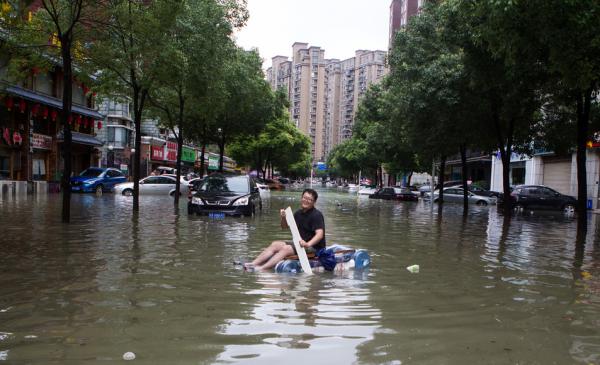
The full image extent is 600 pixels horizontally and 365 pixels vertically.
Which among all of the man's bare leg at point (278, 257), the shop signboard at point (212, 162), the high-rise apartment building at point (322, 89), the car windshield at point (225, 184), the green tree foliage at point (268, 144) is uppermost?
the high-rise apartment building at point (322, 89)

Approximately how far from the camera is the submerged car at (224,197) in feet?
58.5

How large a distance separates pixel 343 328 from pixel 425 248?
716cm

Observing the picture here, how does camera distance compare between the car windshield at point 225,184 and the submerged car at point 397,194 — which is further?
the submerged car at point 397,194

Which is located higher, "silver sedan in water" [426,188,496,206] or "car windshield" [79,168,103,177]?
"car windshield" [79,168,103,177]

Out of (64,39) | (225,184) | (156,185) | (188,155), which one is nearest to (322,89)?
(188,155)

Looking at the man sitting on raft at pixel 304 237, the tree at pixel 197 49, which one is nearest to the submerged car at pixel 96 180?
the tree at pixel 197 49

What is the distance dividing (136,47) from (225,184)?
5.42 meters

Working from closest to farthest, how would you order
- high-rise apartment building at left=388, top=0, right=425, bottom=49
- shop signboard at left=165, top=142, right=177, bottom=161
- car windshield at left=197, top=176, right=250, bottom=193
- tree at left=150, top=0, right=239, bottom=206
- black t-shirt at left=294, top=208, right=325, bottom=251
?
1. black t-shirt at left=294, top=208, right=325, bottom=251
2. tree at left=150, top=0, right=239, bottom=206
3. car windshield at left=197, top=176, right=250, bottom=193
4. shop signboard at left=165, top=142, right=177, bottom=161
5. high-rise apartment building at left=388, top=0, right=425, bottom=49

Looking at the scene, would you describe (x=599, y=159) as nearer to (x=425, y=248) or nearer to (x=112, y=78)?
(x=425, y=248)

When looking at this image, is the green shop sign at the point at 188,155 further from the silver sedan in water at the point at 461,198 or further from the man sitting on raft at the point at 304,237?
the man sitting on raft at the point at 304,237

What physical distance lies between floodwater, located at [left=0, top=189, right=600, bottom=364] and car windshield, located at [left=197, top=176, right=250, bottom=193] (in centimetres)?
693

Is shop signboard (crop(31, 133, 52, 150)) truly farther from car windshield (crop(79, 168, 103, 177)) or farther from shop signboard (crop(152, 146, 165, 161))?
shop signboard (crop(152, 146, 165, 161))

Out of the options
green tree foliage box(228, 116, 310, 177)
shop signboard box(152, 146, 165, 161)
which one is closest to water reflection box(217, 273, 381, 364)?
green tree foliage box(228, 116, 310, 177)

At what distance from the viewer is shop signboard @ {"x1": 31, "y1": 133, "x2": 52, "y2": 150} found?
109ft
